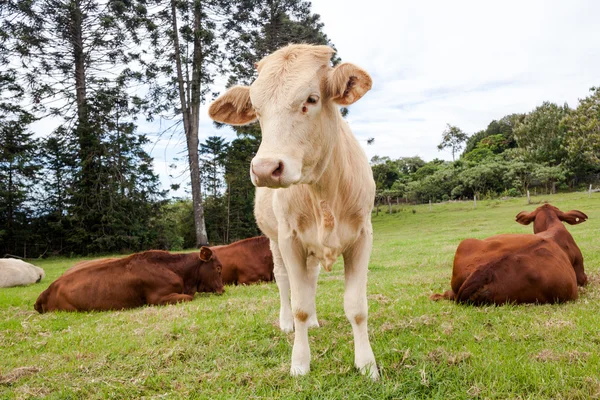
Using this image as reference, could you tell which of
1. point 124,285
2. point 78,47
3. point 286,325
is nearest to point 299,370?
point 286,325

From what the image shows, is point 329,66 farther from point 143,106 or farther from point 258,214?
point 143,106

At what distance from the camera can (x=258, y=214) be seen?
4.58 m

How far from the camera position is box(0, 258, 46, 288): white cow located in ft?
32.9

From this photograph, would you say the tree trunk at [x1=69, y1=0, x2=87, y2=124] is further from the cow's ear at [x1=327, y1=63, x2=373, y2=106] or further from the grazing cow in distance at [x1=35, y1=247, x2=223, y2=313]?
the cow's ear at [x1=327, y1=63, x2=373, y2=106]

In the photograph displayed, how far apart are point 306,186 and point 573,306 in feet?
10.5

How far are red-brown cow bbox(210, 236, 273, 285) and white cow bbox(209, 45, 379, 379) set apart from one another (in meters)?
5.03

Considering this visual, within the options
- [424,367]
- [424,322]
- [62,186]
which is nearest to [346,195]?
[424,367]

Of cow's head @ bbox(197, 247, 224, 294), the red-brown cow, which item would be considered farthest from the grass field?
the red-brown cow

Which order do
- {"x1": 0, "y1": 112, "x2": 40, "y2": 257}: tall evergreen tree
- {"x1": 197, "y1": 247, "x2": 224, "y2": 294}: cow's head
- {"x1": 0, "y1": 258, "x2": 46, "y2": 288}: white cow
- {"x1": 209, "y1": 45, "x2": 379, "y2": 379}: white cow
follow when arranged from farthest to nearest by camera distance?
{"x1": 0, "y1": 112, "x2": 40, "y2": 257}: tall evergreen tree → {"x1": 0, "y1": 258, "x2": 46, "y2": 288}: white cow → {"x1": 197, "y1": 247, "x2": 224, "y2": 294}: cow's head → {"x1": 209, "y1": 45, "x2": 379, "y2": 379}: white cow

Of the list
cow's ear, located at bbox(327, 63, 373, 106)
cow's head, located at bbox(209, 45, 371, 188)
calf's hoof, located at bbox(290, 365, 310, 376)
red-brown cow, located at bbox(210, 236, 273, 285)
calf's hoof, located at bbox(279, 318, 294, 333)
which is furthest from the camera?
red-brown cow, located at bbox(210, 236, 273, 285)

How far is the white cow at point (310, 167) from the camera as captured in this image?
2.53 m

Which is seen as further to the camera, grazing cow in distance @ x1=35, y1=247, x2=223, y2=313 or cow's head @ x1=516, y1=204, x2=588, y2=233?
cow's head @ x1=516, y1=204, x2=588, y2=233

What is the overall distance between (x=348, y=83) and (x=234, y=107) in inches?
36.9

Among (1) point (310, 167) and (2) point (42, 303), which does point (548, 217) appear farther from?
(2) point (42, 303)
